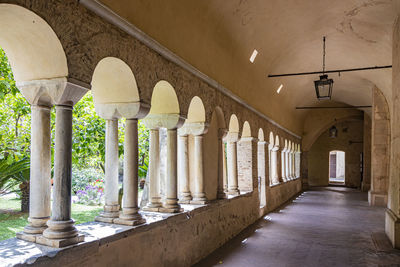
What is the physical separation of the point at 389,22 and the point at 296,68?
4053 millimetres

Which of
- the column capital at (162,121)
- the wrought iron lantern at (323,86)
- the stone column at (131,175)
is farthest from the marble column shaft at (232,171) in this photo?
the stone column at (131,175)

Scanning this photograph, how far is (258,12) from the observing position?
6.82 m

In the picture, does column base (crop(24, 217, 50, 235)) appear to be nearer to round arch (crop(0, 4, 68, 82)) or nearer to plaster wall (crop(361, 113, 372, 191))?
round arch (crop(0, 4, 68, 82))

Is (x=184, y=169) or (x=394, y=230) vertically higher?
(x=184, y=169)

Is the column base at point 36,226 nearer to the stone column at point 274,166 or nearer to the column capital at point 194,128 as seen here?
the column capital at point 194,128

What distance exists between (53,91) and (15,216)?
491 cm

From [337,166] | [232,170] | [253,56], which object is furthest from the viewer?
[337,166]

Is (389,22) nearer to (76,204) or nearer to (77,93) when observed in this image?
(77,93)

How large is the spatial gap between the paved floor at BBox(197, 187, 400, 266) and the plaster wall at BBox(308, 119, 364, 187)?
13.7m

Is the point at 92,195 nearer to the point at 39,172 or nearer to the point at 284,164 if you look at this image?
the point at 39,172

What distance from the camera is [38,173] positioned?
313 centimetres

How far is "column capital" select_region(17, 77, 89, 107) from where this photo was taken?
306cm

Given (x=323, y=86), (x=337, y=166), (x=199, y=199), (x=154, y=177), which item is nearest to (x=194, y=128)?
(x=199, y=199)

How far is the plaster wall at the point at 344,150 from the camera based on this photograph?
2328cm
